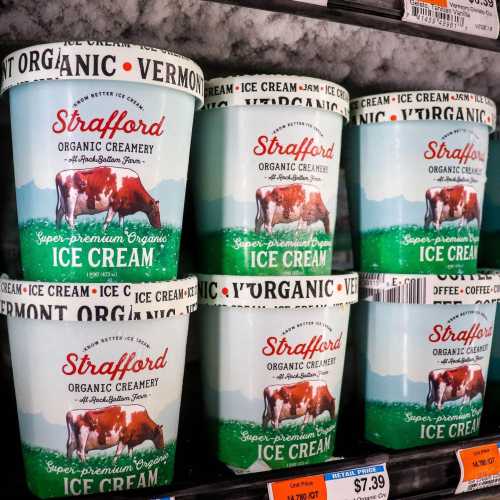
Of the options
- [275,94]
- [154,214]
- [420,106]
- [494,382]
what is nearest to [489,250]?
[494,382]

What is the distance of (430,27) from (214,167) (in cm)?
41

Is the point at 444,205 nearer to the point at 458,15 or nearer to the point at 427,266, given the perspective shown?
the point at 427,266

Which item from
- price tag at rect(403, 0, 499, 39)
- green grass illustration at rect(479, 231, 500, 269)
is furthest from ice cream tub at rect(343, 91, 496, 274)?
green grass illustration at rect(479, 231, 500, 269)

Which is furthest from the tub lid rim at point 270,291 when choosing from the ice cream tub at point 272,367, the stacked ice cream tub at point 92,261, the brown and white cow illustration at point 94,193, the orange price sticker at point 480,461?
the orange price sticker at point 480,461

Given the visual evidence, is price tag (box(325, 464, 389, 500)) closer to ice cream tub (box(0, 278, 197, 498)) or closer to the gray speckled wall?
ice cream tub (box(0, 278, 197, 498))

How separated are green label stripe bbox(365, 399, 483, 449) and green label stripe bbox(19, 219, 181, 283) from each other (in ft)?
1.60

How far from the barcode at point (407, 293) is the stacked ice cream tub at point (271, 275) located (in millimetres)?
108

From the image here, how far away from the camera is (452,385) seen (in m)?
1.03

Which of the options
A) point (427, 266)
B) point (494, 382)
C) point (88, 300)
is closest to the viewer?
point (88, 300)

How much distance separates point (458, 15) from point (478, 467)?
2.40 feet

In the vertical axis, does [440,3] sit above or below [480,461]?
above

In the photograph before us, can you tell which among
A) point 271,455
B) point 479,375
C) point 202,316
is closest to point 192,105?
point 202,316

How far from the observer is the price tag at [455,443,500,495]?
3.14 feet

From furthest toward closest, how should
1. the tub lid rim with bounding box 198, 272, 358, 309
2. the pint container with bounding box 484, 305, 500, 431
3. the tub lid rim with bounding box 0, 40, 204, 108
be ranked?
the pint container with bounding box 484, 305, 500, 431 → the tub lid rim with bounding box 198, 272, 358, 309 → the tub lid rim with bounding box 0, 40, 204, 108
